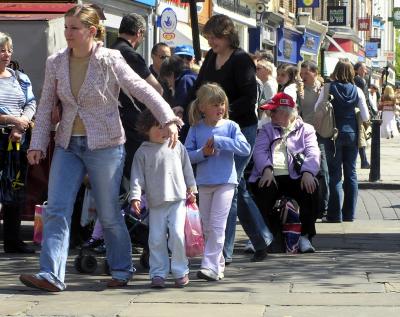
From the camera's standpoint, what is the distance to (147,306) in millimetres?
7055

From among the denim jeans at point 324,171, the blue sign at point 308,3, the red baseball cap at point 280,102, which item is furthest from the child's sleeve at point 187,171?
the blue sign at point 308,3

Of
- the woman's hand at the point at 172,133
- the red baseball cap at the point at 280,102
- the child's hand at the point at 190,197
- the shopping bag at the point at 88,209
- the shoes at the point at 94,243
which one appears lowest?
the shoes at the point at 94,243

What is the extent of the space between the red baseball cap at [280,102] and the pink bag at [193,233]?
2066 millimetres

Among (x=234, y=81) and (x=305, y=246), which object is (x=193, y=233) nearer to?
(x=234, y=81)

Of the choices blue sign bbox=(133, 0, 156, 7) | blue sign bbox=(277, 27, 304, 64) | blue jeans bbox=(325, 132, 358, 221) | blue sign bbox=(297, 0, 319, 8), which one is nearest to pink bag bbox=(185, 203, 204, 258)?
blue jeans bbox=(325, 132, 358, 221)

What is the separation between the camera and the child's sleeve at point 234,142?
27.1 ft

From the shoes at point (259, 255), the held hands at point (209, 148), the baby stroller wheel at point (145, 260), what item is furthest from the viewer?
the shoes at point (259, 255)

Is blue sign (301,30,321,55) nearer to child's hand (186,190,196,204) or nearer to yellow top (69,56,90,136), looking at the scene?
child's hand (186,190,196,204)

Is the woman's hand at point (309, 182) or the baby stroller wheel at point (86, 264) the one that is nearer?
the baby stroller wheel at point (86, 264)

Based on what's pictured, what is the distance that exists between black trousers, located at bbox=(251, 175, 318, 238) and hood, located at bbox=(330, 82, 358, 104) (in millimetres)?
2719

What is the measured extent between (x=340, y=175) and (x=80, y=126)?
218 inches

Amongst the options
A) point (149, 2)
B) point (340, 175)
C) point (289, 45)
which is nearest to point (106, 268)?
point (340, 175)

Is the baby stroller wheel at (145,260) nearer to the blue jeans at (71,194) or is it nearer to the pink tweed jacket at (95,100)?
the blue jeans at (71,194)

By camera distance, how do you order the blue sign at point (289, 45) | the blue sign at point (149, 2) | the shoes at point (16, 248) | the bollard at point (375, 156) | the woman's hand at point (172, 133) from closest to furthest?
1. the woman's hand at point (172, 133)
2. the shoes at point (16, 248)
3. the bollard at point (375, 156)
4. the blue sign at point (149, 2)
5. the blue sign at point (289, 45)
